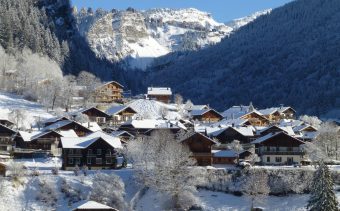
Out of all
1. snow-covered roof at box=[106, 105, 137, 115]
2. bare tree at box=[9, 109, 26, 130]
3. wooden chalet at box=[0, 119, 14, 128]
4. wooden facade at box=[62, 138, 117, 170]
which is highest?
snow-covered roof at box=[106, 105, 137, 115]

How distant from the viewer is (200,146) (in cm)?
8588

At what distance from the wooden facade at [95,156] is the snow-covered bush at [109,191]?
33.5 feet

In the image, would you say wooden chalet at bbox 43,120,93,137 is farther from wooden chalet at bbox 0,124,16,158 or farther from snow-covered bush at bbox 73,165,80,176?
snow-covered bush at bbox 73,165,80,176

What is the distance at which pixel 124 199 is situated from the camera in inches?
2817

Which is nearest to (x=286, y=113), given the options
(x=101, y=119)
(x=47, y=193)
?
(x=101, y=119)

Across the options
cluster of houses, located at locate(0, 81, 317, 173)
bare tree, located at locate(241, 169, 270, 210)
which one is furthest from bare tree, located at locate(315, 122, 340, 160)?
bare tree, located at locate(241, 169, 270, 210)

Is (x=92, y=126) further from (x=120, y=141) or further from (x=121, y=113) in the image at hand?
(x=120, y=141)

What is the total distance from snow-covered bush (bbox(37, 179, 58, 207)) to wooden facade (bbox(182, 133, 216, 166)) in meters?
21.1

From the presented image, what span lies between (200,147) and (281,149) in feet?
38.2

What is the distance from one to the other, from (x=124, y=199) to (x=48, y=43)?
4393 inches

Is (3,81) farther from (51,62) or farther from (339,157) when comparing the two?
(339,157)

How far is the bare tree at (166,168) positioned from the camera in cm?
7269

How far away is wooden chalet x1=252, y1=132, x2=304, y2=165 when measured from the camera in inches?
3499

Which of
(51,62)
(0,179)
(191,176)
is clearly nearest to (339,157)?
(191,176)
